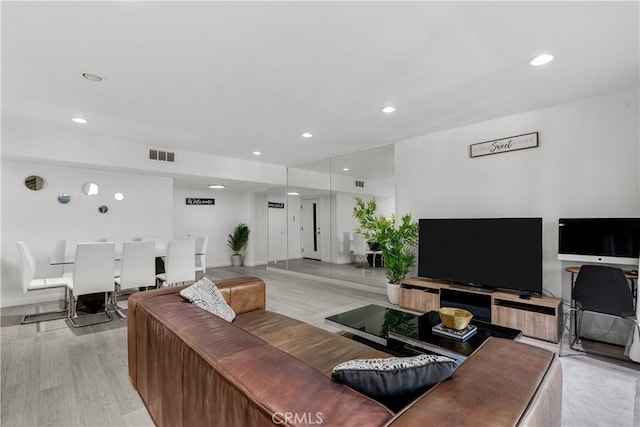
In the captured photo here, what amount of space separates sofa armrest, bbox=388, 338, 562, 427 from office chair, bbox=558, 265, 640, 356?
6.88 feet

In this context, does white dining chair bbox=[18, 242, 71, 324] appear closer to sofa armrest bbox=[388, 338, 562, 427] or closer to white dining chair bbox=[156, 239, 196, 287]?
white dining chair bbox=[156, 239, 196, 287]

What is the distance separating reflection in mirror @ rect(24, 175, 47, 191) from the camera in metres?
4.77

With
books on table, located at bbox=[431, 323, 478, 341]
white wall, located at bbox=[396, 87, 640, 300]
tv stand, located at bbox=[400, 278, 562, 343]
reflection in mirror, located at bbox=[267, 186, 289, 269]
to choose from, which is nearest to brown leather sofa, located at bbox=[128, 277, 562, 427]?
books on table, located at bbox=[431, 323, 478, 341]

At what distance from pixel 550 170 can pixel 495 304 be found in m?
1.69

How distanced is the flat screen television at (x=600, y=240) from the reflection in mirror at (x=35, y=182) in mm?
7240

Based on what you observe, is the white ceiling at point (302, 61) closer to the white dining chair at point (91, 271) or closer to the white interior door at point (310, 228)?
the white dining chair at point (91, 271)

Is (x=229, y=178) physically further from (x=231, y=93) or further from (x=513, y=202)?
(x=513, y=202)

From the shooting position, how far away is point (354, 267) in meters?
6.15

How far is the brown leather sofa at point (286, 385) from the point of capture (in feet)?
2.62

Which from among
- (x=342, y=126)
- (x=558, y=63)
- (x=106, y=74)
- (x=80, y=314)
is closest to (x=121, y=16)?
(x=106, y=74)

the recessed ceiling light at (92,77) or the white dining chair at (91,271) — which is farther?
the white dining chair at (91,271)

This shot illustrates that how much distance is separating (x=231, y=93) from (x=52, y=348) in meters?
3.11

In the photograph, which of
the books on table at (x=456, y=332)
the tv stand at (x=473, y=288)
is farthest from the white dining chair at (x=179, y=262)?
the tv stand at (x=473, y=288)

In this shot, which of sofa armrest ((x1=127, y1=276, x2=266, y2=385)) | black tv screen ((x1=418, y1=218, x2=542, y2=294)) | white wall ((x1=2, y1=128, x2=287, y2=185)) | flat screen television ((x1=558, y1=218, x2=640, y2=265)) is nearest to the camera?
sofa armrest ((x1=127, y1=276, x2=266, y2=385))
